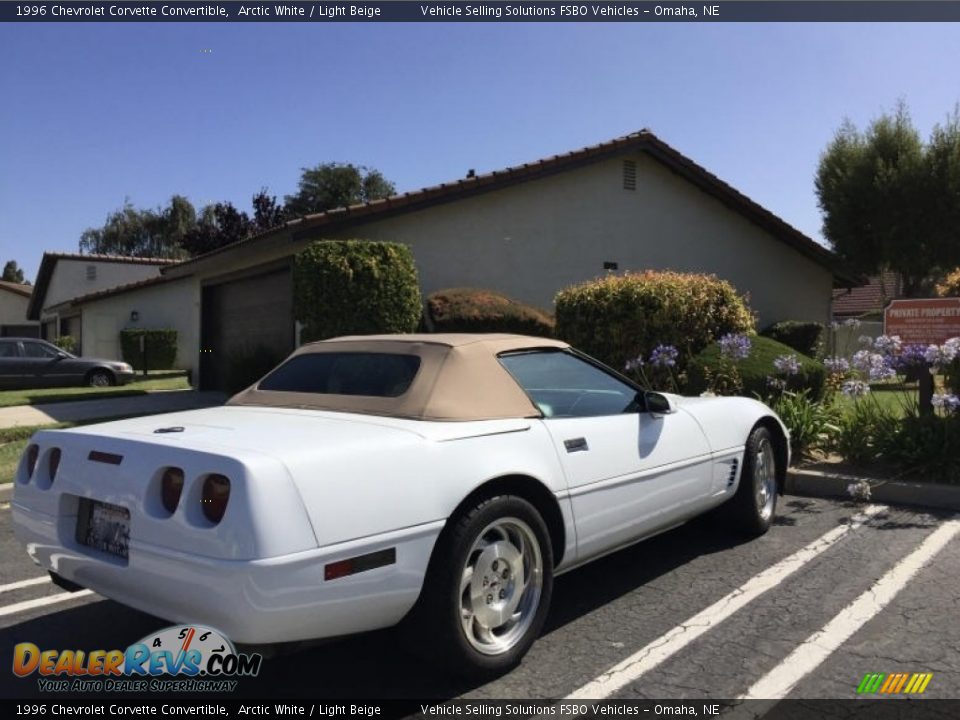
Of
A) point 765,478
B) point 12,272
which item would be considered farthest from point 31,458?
point 12,272

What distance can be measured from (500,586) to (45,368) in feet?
58.7

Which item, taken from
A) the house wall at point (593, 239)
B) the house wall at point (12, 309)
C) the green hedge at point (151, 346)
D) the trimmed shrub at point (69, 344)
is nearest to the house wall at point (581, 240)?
the house wall at point (593, 239)

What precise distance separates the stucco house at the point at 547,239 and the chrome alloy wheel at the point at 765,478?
27.7ft

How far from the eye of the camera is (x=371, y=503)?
2705mm

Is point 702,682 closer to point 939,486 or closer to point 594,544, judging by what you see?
point 594,544

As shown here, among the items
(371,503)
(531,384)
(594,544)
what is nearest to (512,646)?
(594,544)

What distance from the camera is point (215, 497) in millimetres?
2600

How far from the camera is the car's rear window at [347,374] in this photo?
3648mm

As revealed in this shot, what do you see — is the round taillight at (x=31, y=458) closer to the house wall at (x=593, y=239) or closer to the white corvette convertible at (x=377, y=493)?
the white corvette convertible at (x=377, y=493)

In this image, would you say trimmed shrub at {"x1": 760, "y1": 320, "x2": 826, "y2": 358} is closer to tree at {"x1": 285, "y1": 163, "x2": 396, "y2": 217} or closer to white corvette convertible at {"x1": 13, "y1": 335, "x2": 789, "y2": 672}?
white corvette convertible at {"x1": 13, "y1": 335, "x2": 789, "y2": 672}

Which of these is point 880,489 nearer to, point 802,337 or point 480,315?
point 480,315

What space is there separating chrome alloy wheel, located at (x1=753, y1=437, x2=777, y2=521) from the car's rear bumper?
293 cm

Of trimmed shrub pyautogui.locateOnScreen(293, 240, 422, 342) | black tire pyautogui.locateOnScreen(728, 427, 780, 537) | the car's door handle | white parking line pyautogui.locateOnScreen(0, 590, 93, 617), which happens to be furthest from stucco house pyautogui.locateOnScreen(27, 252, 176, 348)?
the car's door handle

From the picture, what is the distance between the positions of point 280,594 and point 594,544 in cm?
167
